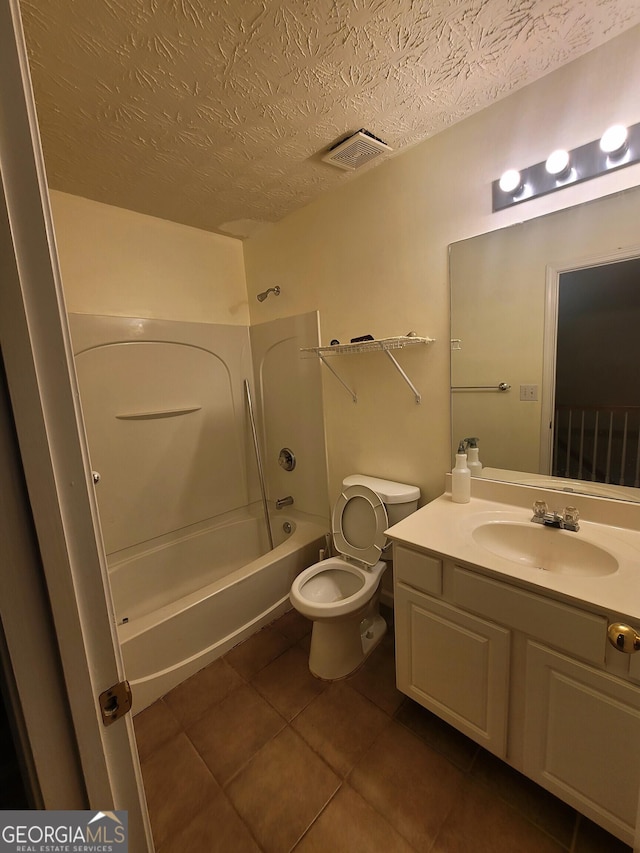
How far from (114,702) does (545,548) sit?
1.38 meters

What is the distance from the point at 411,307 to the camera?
1779mm

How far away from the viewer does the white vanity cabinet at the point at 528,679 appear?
0.93 meters

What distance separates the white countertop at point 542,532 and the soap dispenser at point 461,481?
3 cm

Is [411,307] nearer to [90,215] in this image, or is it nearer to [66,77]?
[66,77]

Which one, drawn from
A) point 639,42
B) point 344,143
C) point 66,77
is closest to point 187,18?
point 66,77

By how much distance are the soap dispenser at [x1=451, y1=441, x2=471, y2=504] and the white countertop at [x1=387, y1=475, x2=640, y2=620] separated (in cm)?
3

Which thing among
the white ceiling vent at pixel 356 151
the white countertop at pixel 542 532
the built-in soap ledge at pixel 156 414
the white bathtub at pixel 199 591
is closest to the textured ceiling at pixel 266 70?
the white ceiling vent at pixel 356 151

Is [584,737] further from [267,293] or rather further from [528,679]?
[267,293]

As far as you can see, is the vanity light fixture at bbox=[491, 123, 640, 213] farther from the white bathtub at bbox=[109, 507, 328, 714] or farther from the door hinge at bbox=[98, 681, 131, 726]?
the white bathtub at bbox=[109, 507, 328, 714]

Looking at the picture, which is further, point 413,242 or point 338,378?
point 338,378

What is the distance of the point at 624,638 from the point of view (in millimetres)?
867

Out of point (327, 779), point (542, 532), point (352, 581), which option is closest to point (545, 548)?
point (542, 532)

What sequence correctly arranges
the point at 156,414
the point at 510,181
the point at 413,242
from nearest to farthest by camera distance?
1. the point at 510,181
2. the point at 413,242
3. the point at 156,414

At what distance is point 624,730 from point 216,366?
253 centimetres
